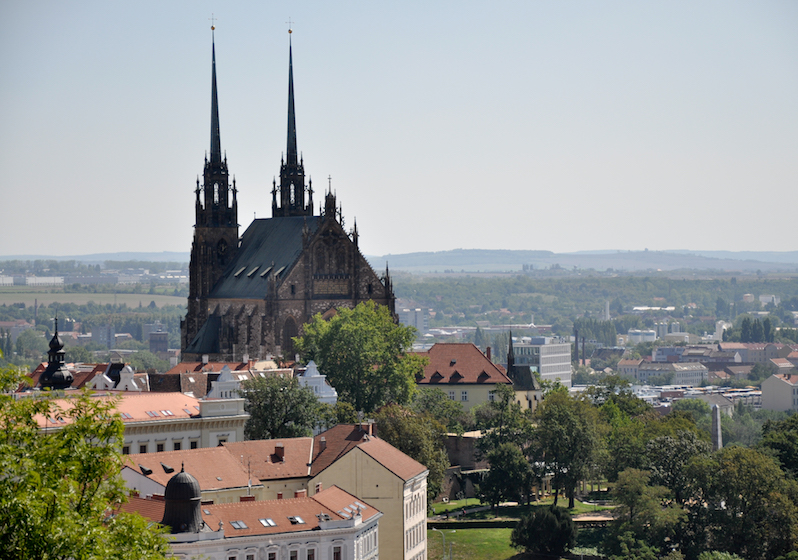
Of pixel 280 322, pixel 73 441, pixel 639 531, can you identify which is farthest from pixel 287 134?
pixel 73 441

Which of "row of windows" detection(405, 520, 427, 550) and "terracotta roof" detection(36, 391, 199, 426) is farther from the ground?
"terracotta roof" detection(36, 391, 199, 426)

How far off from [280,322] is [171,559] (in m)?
102

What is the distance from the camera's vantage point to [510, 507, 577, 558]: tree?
367ft

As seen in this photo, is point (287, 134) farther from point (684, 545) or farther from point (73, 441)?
point (73, 441)

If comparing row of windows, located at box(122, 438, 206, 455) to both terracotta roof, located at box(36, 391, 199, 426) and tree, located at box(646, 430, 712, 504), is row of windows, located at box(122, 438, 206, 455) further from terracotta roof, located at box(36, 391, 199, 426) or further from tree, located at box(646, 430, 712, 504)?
tree, located at box(646, 430, 712, 504)

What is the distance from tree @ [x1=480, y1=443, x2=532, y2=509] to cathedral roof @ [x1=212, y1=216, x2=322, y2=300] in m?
38.7

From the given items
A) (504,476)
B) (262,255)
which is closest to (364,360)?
(504,476)

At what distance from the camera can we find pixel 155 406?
108m

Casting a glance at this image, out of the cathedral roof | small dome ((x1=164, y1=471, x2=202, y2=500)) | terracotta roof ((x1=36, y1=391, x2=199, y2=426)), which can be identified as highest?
the cathedral roof

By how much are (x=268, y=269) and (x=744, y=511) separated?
6318cm

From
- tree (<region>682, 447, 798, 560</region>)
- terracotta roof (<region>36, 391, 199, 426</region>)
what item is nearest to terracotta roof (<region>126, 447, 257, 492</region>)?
terracotta roof (<region>36, 391, 199, 426</region>)

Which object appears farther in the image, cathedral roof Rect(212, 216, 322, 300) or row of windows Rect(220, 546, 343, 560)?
cathedral roof Rect(212, 216, 322, 300)

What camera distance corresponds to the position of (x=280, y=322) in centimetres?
15625

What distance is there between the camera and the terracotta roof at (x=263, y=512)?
81125mm
